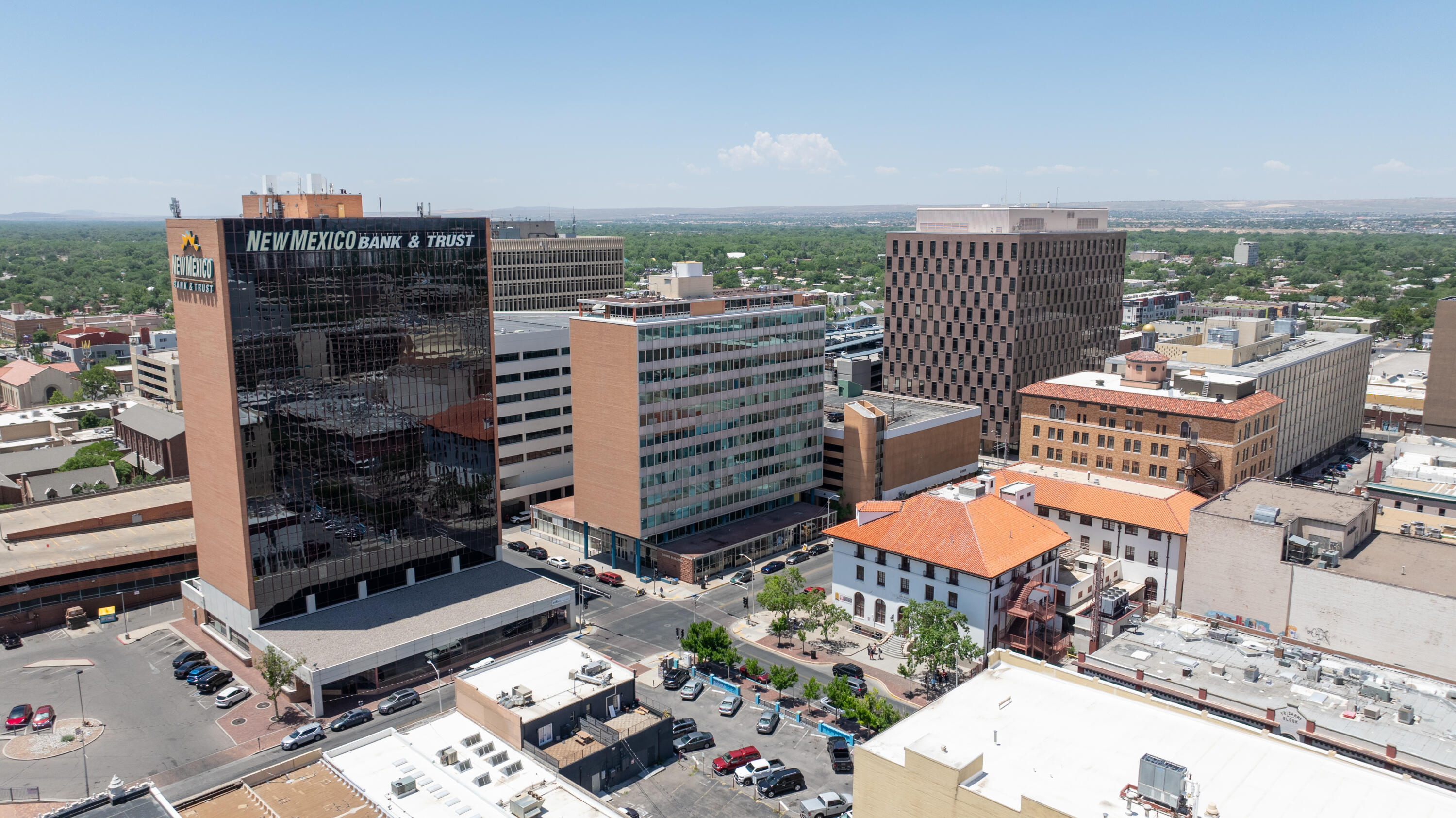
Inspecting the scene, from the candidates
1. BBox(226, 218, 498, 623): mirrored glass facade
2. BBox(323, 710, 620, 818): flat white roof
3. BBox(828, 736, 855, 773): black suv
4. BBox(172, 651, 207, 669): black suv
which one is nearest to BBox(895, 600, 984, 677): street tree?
BBox(828, 736, 855, 773): black suv

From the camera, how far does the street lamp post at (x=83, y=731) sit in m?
74.2

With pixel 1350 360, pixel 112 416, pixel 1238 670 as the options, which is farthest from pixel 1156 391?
pixel 112 416

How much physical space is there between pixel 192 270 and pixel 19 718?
43247 mm

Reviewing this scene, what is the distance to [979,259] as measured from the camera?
6339 inches

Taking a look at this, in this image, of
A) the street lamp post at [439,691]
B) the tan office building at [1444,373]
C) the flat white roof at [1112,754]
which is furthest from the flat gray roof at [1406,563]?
the street lamp post at [439,691]

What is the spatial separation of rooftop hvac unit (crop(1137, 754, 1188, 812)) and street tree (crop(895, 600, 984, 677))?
33.9m

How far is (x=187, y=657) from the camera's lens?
9350 centimetres

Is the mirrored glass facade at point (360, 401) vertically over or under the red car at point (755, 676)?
over

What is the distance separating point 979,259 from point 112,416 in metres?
167

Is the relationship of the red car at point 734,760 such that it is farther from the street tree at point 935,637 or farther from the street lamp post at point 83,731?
the street lamp post at point 83,731

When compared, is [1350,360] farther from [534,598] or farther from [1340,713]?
[534,598]

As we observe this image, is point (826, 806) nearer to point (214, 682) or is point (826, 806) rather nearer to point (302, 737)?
point (302, 737)

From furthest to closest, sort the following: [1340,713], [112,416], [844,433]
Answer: [112,416] < [844,433] < [1340,713]

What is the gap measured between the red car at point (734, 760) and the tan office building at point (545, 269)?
120 metres
